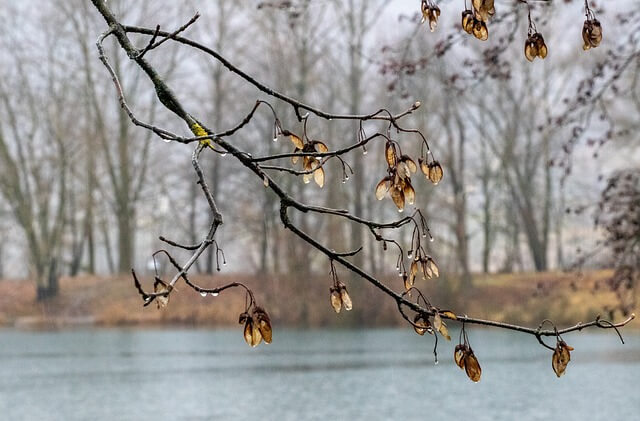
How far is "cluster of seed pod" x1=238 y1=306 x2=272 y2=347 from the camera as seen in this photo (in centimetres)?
210

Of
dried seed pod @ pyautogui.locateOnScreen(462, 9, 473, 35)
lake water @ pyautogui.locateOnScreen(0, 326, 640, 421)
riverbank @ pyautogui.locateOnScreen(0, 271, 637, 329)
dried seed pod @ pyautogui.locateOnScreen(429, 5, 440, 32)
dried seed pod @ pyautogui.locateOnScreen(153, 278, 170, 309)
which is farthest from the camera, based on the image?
riverbank @ pyautogui.locateOnScreen(0, 271, 637, 329)

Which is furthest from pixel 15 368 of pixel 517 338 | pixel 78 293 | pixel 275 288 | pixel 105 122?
pixel 105 122

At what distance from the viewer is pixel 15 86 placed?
32.3m

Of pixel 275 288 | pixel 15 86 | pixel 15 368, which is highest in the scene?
pixel 15 86

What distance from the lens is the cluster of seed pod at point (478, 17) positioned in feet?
6.96

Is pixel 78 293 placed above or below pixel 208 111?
below

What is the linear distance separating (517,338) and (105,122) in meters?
15.1

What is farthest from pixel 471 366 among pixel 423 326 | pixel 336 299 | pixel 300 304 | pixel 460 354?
pixel 300 304

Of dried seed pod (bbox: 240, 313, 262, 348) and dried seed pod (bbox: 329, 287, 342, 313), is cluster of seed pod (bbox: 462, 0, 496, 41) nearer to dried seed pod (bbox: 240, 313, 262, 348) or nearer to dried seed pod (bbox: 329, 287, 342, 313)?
dried seed pod (bbox: 329, 287, 342, 313)

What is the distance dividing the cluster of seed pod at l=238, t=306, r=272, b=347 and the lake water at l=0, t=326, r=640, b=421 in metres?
9.64

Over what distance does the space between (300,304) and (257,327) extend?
23.3 metres


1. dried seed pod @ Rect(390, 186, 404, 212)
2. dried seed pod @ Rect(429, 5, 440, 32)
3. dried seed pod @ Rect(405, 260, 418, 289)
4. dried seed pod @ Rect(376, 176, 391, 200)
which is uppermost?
dried seed pod @ Rect(429, 5, 440, 32)

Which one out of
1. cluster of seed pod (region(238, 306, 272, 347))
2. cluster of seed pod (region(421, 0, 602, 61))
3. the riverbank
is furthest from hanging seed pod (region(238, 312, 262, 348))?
the riverbank

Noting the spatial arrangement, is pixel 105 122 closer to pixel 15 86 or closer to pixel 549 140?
pixel 15 86
